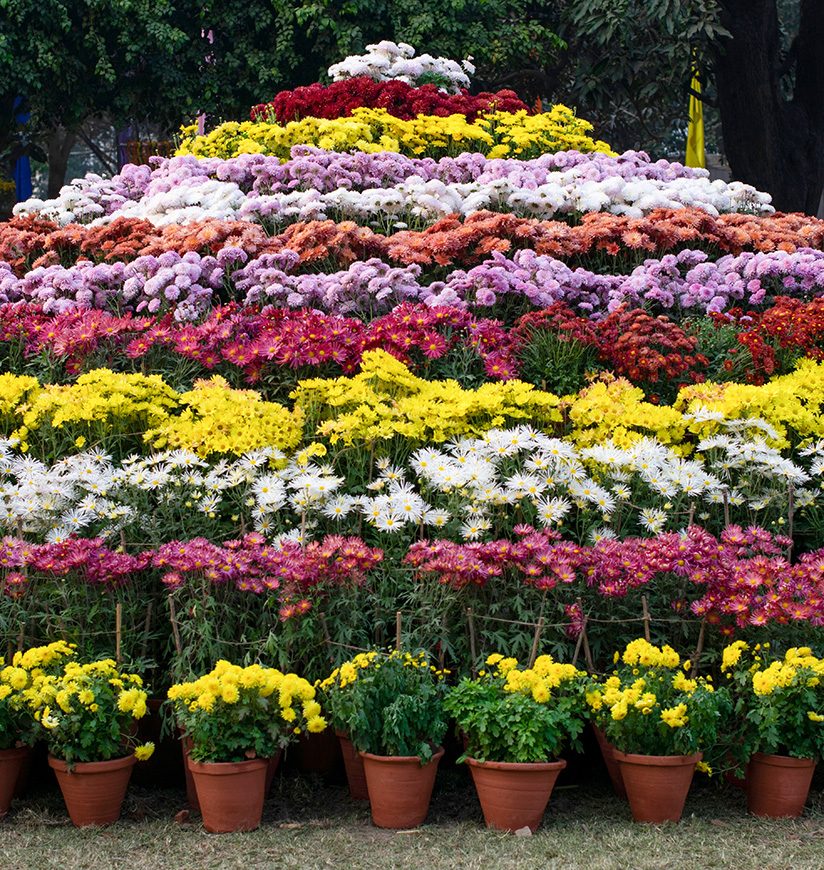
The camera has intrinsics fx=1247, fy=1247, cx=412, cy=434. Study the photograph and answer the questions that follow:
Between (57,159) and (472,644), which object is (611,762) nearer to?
(472,644)

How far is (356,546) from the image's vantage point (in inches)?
170

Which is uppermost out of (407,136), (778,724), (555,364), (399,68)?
(399,68)

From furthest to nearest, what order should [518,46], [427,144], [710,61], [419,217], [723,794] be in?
1. [518,46]
2. [710,61]
3. [427,144]
4. [419,217]
5. [723,794]

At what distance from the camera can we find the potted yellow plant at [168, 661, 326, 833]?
12.9 ft

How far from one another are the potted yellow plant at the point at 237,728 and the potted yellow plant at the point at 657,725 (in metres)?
0.96

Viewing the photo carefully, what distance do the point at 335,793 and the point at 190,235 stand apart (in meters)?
4.00

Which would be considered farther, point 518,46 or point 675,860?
point 518,46

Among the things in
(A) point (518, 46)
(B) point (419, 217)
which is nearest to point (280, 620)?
(B) point (419, 217)

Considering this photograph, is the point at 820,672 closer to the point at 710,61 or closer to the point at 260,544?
the point at 260,544

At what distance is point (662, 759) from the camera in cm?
401

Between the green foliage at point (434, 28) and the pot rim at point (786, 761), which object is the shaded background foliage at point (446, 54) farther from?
the pot rim at point (786, 761)

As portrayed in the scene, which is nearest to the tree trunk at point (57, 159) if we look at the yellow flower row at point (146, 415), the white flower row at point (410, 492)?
the yellow flower row at point (146, 415)

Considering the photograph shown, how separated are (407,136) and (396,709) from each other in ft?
22.0

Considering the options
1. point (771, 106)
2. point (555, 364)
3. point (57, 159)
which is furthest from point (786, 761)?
point (57, 159)
